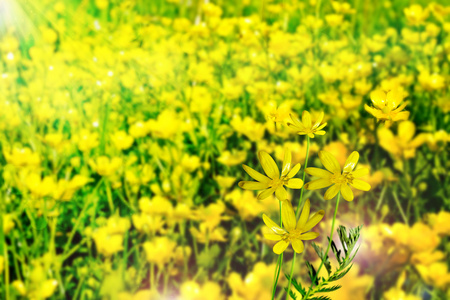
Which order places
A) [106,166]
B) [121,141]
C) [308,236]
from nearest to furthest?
[308,236], [106,166], [121,141]

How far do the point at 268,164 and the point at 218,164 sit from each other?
73 cm

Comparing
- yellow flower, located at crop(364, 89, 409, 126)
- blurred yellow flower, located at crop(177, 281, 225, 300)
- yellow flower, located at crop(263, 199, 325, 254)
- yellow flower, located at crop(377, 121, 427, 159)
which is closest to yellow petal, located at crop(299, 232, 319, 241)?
yellow flower, located at crop(263, 199, 325, 254)

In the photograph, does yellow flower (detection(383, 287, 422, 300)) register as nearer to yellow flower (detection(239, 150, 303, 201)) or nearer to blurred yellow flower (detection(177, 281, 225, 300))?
blurred yellow flower (detection(177, 281, 225, 300))

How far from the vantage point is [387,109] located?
40 centimetres

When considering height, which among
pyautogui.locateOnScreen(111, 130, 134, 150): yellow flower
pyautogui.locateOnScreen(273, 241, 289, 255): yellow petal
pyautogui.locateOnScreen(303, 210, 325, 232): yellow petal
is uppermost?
pyautogui.locateOnScreen(303, 210, 325, 232): yellow petal

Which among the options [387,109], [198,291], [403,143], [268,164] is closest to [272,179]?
[268,164]

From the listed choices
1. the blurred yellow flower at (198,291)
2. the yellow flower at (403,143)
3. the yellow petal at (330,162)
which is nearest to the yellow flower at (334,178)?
the yellow petal at (330,162)

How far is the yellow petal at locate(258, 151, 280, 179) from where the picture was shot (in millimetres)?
377

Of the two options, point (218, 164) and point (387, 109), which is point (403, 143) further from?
point (387, 109)

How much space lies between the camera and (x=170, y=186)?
3.22 feet

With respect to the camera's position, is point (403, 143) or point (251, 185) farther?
point (403, 143)

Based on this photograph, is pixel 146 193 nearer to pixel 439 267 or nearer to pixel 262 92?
pixel 262 92

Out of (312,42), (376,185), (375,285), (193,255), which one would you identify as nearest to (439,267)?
(375,285)

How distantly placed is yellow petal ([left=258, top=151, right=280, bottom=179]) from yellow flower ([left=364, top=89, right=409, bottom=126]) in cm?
10
